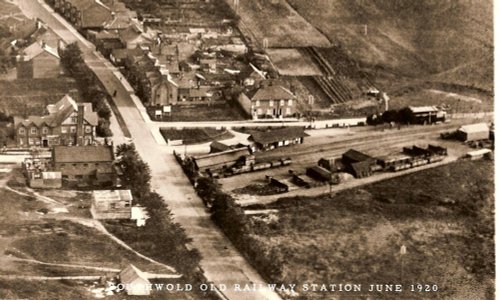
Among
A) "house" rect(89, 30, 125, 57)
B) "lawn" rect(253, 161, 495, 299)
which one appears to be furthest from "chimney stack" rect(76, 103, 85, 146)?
"house" rect(89, 30, 125, 57)

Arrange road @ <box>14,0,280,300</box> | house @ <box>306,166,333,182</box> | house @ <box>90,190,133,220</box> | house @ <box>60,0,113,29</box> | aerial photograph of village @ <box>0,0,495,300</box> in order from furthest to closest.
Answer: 1. house @ <box>60,0,113,29</box>
2. house @ <box>306,166,333,182</box>
3. house @ <box>90,190,133,220</box>
4. aerial photograph of village @ <box>0,0,495,300</box>
5. road @ <box>14,0,280,300</box>

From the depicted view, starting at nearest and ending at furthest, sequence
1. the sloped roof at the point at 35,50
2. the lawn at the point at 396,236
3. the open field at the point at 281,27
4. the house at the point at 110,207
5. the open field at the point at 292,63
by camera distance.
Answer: the lawn at the point at 396,236
the house at the point at 110,207
the sloped roof at the point at 35,50
the open field at the point at 292,63
the open field at the point at 281,27

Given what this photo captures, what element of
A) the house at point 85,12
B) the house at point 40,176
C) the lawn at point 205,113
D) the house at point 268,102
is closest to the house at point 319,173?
the lawn at point 205,113

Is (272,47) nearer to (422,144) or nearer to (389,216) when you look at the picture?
(422,144)

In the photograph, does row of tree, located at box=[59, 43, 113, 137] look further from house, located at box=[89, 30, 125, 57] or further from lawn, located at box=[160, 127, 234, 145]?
lawn, located at box=[160, 127, 234, 145]

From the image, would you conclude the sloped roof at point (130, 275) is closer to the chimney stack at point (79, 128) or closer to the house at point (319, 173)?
the chimney stack at point (79, 128)

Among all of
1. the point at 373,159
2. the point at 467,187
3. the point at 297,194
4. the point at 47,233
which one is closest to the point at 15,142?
the point at 47,233

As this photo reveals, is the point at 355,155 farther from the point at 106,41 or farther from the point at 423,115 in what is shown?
the point at 106,41

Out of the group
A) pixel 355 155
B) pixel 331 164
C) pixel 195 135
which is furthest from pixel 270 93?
pixel 331 164
